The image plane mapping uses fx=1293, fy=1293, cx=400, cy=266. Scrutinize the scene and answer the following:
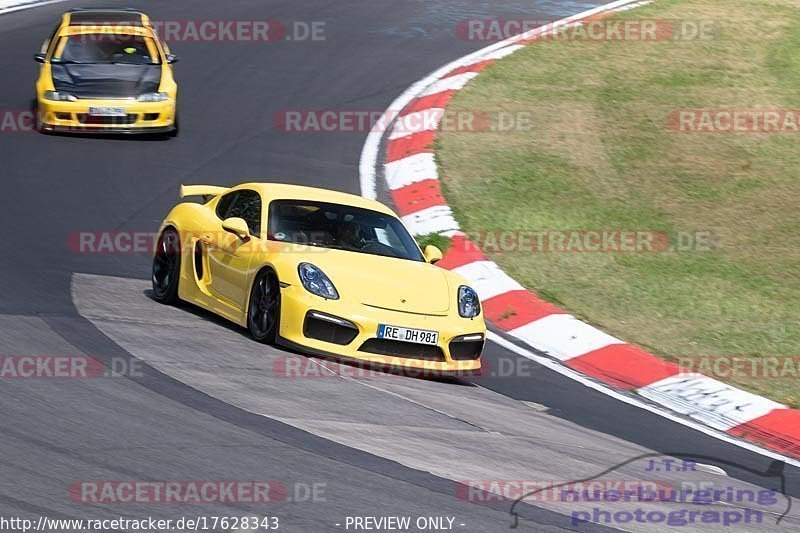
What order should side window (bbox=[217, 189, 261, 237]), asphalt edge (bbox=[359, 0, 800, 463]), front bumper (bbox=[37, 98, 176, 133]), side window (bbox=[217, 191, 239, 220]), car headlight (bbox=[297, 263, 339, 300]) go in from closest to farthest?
car headlight (bbox=[297, 263, 339, 300])
asphalt edge (bbox=[359, 0, 800, 463])
side window (bbox=[217, 189, 261, 237])
side window (bbox=[217, 191, 239, 220])
front bumper (bbox=[37, 98, 176, 133])

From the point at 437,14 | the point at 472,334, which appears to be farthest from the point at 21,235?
the point at 437,14

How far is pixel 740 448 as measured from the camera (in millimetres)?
8391

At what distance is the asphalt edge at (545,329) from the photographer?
9.03m

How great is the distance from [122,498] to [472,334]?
4006mm

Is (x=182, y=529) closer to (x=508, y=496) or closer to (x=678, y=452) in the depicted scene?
(x=508, y=496)

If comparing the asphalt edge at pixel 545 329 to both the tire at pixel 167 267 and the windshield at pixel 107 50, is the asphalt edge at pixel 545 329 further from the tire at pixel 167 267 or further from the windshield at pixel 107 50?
the windshield at pixel 107 50

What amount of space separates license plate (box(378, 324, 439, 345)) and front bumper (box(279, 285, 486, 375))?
0.09 feet

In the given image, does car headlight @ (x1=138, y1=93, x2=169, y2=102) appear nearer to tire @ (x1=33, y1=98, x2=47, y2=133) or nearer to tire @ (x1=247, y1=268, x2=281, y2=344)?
tire @ (x1=33, y1=98, x2=47, y2=133)

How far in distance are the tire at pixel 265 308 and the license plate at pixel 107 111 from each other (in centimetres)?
672

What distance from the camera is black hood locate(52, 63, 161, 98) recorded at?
15.4 metres

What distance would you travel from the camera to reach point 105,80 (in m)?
15.6

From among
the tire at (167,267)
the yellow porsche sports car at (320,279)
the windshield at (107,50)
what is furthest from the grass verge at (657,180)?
Answer: the windshield at (107,50)

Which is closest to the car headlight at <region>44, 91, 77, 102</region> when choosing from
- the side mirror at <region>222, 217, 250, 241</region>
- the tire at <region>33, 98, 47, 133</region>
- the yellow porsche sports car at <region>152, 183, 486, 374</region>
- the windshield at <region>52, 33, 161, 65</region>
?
the tire at <region>33, 98, 47, 133</region>

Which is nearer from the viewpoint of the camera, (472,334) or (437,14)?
(472,334)
